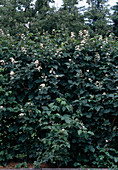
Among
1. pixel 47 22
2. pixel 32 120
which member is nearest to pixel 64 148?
pixel 32 120

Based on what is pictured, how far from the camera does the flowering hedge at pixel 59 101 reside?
2.92 meters

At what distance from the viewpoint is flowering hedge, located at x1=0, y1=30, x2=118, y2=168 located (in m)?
2.92

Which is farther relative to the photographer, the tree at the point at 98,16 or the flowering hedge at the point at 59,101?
the tree at the point at 98,16

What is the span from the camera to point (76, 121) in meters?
2.88

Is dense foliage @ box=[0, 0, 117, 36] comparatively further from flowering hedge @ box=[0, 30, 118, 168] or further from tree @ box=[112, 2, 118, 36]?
flowering hedge @ box=[0, 30, 118, 168]

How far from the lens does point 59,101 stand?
9.64ft

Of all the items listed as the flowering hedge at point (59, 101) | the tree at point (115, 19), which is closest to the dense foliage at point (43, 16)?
the tree at point (115, 19)

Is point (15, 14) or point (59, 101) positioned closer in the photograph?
point (59, 101)

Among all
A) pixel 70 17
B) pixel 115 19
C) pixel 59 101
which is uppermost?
pixel 59 101

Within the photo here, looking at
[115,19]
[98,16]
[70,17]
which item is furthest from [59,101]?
[115,19]

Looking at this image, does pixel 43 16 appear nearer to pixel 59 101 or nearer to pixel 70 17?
pixel 70 17

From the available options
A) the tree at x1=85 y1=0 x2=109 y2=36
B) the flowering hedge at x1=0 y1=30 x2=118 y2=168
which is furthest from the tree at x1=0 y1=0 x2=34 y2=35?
the flowering hedge at x1=0 y1=30 x2=118 y2=168

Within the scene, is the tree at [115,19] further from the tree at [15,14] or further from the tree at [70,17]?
the tree at [15,14]

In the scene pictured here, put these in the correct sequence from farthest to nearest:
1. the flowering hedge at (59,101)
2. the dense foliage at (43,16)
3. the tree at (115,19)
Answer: the tree at (115,19) → the dense foliage at (43,16) → the flowering hedge at (59,101)
